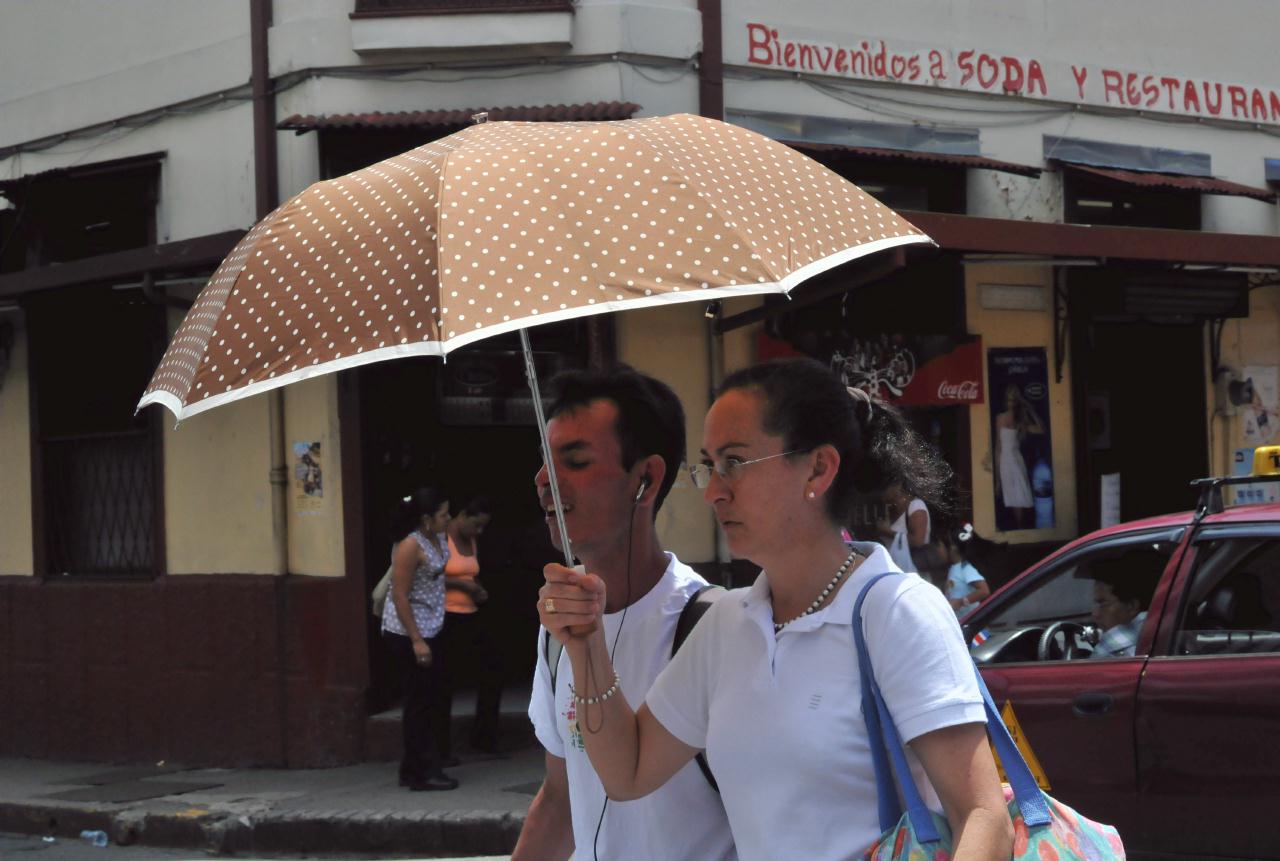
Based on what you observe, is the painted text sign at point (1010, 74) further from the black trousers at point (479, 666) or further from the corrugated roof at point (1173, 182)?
the black trousers at point (479, 666)

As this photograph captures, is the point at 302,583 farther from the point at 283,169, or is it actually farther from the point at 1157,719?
the point at 1157,719

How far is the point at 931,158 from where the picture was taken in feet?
37.2

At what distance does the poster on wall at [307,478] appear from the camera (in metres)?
10.8

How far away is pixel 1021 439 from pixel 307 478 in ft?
17.3

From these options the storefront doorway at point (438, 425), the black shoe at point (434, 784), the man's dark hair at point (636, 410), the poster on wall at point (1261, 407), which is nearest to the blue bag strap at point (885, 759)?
the man's dark hair at point (636, 410)

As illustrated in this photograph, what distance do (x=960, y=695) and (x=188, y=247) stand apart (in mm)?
9084

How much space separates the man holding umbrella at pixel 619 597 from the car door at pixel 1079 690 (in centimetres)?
308

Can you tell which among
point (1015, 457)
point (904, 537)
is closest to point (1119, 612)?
point (904, 537)

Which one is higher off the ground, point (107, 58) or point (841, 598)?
point (107, 58)

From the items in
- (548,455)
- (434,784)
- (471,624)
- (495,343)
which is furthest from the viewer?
(495,343)

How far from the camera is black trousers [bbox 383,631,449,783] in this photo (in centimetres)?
969

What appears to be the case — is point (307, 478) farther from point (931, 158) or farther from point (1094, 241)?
point (1094, 241)

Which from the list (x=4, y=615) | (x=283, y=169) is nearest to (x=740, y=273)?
(x=283, y=169)

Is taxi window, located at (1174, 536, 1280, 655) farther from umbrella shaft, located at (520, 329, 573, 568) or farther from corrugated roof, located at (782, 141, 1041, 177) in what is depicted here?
corrugated roof, located at (782, 141, 1041, 177)
